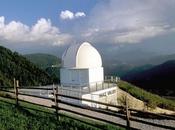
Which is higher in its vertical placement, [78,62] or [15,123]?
[78,62]

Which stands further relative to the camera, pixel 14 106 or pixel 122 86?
pixel 122 86

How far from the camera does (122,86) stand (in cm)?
5350

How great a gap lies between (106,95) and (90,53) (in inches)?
226

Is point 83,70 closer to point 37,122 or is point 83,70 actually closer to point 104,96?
point 104,96

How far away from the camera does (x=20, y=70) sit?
87062 mm

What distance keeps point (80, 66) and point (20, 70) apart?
4235 centimetres

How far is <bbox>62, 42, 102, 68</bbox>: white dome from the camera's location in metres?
47.0

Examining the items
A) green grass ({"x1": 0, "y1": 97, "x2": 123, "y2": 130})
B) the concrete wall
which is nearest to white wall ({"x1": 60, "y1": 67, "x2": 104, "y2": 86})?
the concrete wall

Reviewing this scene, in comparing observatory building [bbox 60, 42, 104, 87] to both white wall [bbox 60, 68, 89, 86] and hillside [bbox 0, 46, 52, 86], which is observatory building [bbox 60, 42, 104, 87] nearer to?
white wall [bbox 60, 68, 89, 86]

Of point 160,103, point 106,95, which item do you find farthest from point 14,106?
point 160,103

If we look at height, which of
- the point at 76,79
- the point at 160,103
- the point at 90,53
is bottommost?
the point at 160,103

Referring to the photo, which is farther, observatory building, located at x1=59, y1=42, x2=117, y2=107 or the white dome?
the white dome

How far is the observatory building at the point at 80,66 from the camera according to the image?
46.8 m

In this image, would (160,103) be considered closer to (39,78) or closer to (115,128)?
(115,128)
